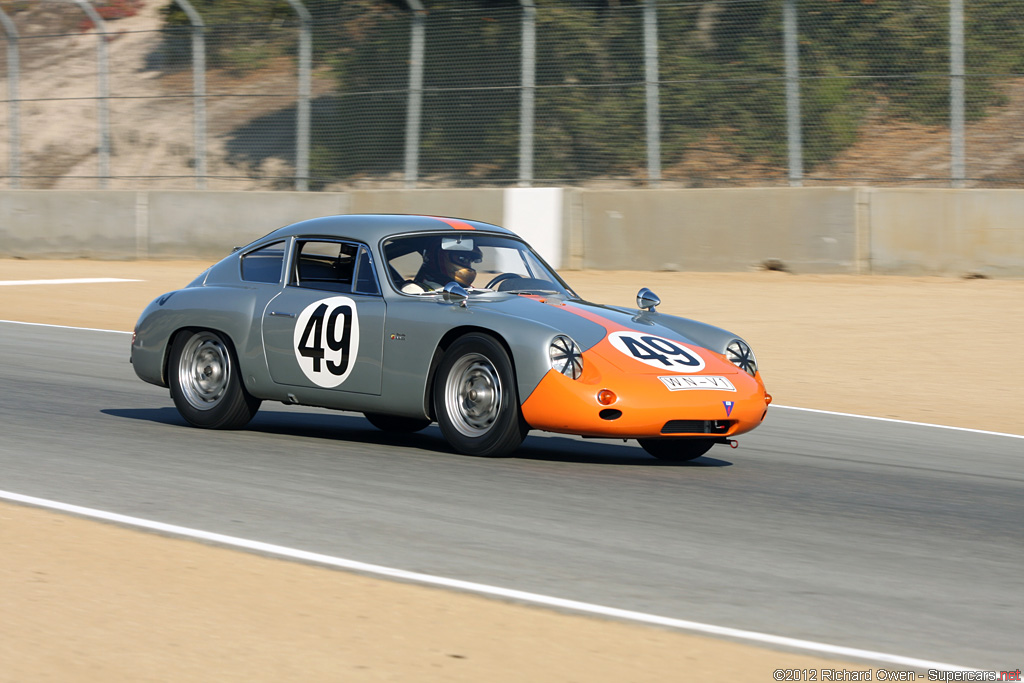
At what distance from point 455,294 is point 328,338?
0.92 meters

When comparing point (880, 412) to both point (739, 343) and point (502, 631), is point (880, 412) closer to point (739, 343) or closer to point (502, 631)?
point (739, 343)

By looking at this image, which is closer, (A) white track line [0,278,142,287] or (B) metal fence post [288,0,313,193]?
(A) white track line [0,278,142,287]

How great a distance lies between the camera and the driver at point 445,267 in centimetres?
827

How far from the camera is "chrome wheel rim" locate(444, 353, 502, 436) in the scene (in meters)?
7.66

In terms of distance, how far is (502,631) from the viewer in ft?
15.0

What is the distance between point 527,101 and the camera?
20875mm

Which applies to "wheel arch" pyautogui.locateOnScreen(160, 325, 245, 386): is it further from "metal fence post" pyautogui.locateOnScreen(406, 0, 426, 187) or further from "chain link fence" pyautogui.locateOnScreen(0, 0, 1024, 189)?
"metal fence post" pyautogui.locateOnScreen(406, 0, 426, 187)

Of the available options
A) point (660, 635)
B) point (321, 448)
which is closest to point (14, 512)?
point (321, 448)

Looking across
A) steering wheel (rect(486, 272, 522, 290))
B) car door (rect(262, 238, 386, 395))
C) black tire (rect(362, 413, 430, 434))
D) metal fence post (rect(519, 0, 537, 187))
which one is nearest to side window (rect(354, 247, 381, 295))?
car door (rect(262, 238, 386, 395))

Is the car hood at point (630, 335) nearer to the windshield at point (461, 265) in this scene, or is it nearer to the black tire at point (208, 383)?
the windshield at point (461, 265)

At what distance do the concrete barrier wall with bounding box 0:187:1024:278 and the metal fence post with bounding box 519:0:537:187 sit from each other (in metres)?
0.61

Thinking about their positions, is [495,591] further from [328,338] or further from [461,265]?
[461,265]

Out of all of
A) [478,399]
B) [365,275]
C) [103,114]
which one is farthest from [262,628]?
[103,114]

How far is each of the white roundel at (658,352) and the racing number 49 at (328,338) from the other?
5.36 ft
